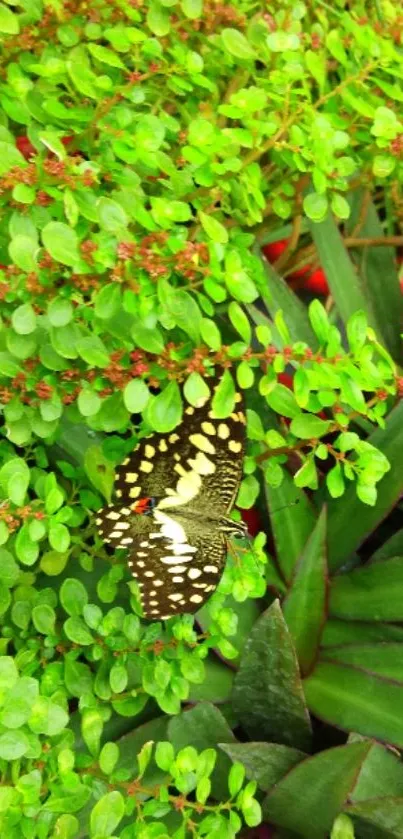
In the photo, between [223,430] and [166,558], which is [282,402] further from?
[166,558]

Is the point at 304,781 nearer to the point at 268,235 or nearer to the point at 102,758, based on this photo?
the point at 102,758

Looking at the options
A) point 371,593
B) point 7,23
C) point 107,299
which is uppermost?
point 7,23

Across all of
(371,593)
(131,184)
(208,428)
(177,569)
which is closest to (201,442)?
(208,428)

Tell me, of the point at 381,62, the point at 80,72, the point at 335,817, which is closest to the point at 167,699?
the point at 335,817

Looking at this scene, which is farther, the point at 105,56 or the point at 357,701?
the point at 357,701

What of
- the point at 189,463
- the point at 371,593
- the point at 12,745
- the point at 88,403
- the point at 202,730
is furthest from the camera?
the point at 371,593

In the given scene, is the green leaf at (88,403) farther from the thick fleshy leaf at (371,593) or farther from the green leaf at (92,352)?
the thick fleshy leaf at (371,593)

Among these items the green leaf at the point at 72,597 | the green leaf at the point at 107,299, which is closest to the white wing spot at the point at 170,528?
the green leaf at the point at 72,597
